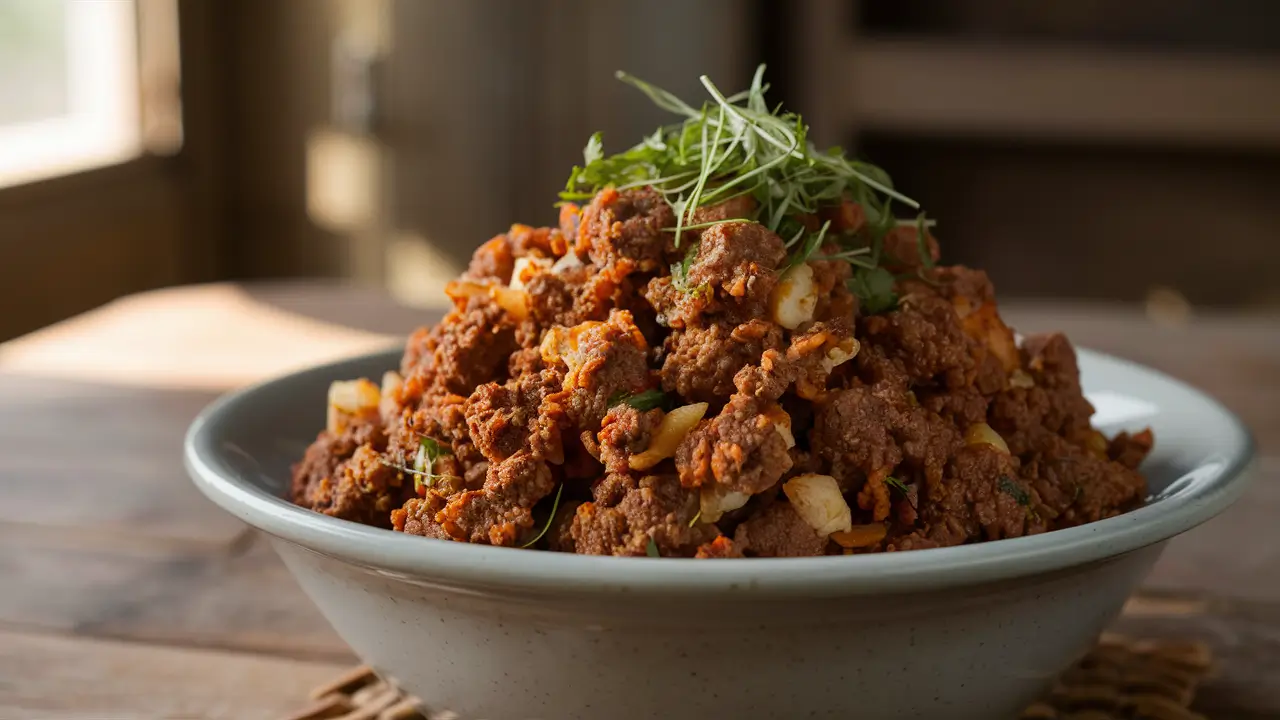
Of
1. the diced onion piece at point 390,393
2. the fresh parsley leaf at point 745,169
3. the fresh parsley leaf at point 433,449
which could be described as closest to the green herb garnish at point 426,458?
the fresh parsley leaf at point 433,449

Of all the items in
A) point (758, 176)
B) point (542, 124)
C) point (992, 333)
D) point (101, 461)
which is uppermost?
point (758, 176)

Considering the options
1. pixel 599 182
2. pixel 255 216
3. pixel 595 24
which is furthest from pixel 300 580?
pixel 255 216

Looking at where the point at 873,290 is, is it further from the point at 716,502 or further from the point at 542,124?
the point at 542,124

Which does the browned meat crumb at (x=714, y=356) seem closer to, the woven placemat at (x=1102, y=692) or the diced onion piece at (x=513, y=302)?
the diced onion piece at (x=513, y=302)

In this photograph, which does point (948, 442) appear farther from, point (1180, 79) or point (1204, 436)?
point (1180, 79)

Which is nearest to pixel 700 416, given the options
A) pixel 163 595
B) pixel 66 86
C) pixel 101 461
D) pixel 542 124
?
pixel 163 595
